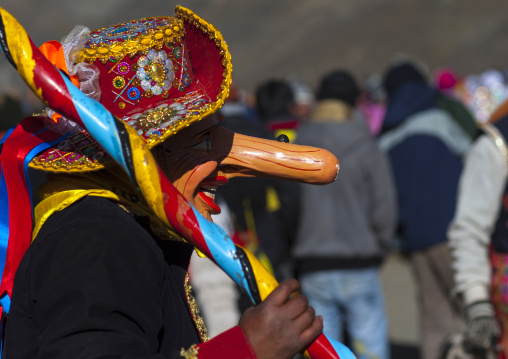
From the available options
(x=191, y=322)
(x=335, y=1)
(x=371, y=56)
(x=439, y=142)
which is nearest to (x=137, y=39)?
(x=191, y=322)

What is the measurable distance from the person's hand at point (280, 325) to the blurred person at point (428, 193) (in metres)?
3.68

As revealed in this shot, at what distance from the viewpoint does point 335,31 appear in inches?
1227

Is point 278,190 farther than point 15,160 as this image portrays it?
Yes

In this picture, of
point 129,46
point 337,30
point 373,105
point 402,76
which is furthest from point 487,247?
point 337,30

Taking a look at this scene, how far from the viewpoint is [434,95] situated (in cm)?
559

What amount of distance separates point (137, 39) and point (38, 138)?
333 millimetres

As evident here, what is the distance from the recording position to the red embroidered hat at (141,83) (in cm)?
171

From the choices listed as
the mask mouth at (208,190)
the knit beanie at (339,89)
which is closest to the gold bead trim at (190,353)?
the mask mouth at (208,190)

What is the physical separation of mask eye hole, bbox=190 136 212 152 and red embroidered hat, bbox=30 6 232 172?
0.11m

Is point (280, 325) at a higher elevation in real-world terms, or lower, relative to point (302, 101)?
higher

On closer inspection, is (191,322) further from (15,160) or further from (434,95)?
(434,95)

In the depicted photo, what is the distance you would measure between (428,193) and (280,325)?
12.6 feet

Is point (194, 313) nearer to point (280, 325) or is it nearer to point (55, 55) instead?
point (280, 325)

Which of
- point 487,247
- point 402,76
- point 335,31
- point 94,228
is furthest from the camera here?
point 335,31
